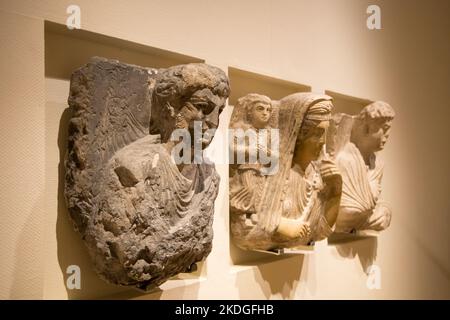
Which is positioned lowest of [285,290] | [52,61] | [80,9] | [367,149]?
[285,290]

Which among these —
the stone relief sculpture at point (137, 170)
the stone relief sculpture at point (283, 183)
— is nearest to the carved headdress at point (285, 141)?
the stone relief sculpture at point (283, 183)

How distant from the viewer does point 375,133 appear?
2.96 m

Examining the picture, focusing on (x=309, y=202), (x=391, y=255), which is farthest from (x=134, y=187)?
(x=391, y=255)

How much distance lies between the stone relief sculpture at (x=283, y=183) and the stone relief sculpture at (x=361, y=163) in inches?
17.0

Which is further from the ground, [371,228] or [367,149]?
[367,149]

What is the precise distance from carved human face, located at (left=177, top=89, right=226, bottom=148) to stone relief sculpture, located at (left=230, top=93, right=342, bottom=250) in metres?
0.58

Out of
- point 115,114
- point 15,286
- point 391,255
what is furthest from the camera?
point 391,255

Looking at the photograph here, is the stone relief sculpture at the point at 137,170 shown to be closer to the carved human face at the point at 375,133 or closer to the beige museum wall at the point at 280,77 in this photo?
the beige museum wall at the point at 280,77

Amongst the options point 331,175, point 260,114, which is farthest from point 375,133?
point 260,114

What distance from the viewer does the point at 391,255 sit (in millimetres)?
3506

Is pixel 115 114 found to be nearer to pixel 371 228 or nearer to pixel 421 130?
pixel 371 228

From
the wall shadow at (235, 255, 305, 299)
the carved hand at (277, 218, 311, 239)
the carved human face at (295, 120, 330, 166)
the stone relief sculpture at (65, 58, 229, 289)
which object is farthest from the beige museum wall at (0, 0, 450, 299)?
the carved human face at (295, 120, 330, 166)

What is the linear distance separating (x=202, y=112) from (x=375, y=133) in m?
1.59

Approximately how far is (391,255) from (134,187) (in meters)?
2.51
